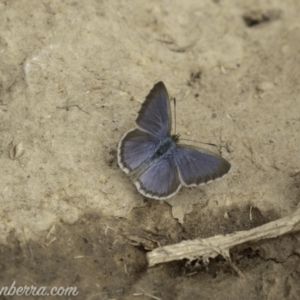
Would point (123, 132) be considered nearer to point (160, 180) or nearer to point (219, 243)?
point (160, 180)

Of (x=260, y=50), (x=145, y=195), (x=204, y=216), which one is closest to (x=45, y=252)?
(x=145, y=195)

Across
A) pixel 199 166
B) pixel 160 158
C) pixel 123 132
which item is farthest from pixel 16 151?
pixel 199 166

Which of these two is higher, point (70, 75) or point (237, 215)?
point (70, 75)

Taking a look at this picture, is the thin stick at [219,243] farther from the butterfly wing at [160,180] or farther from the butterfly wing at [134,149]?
the butterfly wing at [134,149]

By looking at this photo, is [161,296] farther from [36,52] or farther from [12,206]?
[36,52]

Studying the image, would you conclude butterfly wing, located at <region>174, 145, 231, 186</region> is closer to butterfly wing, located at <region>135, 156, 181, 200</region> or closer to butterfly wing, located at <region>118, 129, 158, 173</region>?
butterfly wing, located at <region>135, 156, 181, 200</region>

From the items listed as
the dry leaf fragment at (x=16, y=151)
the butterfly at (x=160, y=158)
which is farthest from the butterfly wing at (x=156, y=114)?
the dry leaf fragment at (x=16, y=151)
